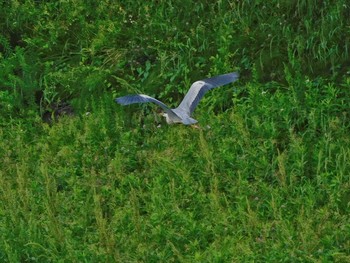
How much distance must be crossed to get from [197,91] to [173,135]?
452 millimetres

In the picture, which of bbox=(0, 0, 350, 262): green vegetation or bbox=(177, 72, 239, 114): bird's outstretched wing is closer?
bbox=(0, 0, 350, 262): green vegetation

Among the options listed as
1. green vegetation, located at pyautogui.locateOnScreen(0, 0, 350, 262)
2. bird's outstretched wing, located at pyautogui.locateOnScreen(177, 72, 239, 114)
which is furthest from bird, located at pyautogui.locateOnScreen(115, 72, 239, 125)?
green vegetation, located at pyautogui.locateOnScreen(0, 0, 350, 262)

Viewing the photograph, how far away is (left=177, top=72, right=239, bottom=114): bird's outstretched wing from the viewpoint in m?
6.78

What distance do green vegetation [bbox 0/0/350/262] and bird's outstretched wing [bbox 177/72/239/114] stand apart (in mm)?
218

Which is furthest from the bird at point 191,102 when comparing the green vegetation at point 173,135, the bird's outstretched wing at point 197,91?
the green vegetation at point 173,135

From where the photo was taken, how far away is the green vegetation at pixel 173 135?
228 inches

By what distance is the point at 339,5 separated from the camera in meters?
7.50

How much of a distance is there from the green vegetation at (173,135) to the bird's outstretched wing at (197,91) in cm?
22

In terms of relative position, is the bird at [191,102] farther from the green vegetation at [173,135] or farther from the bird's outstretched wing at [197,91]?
the green vegetation at [173,135]

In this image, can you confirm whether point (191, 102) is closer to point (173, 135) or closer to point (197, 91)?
point (197, 91)

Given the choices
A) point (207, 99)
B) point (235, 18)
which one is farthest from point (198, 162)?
point (235, 18)

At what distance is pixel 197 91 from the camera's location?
6797 millimetres

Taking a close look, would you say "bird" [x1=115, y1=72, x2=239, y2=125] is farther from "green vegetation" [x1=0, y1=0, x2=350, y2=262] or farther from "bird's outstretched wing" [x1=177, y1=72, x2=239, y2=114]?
"green vegetation" [x1=0, y1=0, x2=350, y2=262]

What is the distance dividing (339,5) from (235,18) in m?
0.90
